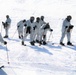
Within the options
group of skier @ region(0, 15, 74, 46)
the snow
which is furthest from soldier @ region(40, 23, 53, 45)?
the snow

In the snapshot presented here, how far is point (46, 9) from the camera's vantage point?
3391 centimetres

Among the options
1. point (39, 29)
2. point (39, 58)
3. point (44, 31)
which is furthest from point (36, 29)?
point (39, 58)

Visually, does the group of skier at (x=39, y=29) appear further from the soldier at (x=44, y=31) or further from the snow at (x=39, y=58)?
the snow at (x=39, y=58)

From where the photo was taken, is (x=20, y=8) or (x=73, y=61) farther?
(x=20, y=8)

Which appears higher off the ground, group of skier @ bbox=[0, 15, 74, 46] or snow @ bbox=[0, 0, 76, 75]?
group of skier @ bbox=[0, 15, 74, 46]

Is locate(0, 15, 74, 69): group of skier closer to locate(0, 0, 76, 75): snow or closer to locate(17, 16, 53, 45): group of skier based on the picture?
locate(17, 16, 53, 45): group of skier

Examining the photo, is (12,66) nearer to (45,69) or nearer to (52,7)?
(45,69)

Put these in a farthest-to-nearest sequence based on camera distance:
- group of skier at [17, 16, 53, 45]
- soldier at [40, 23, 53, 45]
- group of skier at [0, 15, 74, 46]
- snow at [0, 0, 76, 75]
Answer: soldier at [40, 23, 53, 45] < group of skier at [17, 16, 53, 45] < group of skier at [0, 15, 74, 46] < snow at [0, 0, 76, 75]

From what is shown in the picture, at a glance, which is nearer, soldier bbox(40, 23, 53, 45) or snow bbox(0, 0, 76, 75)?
snow bbox(0, 0, 76, 75)

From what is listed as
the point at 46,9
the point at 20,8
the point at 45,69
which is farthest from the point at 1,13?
the point at 45,69

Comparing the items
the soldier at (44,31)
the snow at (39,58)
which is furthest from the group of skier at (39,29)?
the snow at (39,58)

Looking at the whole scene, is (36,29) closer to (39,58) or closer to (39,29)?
A: (39,29)

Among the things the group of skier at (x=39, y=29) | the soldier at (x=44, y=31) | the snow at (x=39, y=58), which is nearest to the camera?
the snow at (x=39, y=58)

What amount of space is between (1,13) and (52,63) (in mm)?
20429
